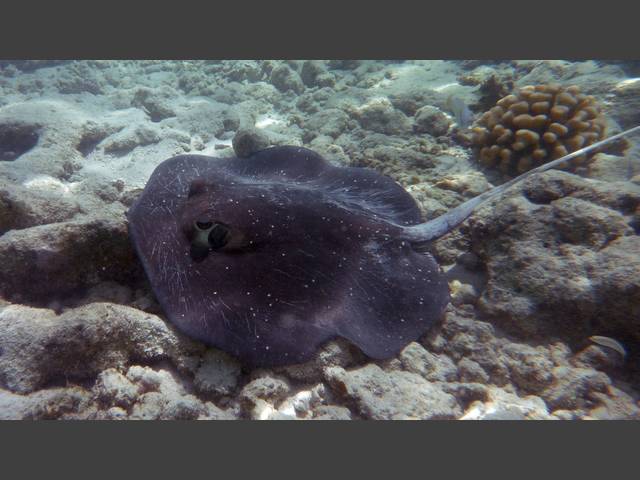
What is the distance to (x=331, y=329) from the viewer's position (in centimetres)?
315

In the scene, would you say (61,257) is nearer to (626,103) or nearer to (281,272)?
(281,272)

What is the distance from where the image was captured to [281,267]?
131 inches

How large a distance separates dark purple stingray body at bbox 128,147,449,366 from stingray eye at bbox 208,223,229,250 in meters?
0.07

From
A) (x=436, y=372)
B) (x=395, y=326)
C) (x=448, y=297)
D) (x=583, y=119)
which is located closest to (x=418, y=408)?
(x=436, y=372)

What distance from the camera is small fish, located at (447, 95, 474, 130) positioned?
7.20m

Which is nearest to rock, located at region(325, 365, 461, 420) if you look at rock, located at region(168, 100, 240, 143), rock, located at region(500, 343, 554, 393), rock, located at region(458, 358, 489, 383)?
rock, located at region(458, 358, 489, 383)

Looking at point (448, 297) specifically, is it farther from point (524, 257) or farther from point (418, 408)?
point (418, 408)

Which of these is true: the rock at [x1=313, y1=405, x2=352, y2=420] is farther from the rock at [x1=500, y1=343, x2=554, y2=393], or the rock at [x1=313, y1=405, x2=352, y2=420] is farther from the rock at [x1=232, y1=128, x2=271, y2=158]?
the rock at [x1=232, y1=128, x2=271, y2=158]

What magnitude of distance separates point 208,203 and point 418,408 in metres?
2.76

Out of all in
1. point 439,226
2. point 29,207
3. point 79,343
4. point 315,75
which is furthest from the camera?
point 315,75

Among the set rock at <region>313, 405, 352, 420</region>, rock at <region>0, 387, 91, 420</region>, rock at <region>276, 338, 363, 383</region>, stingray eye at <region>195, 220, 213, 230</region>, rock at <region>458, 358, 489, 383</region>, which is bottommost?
rock at <region>458, 358, 489, 383</region>

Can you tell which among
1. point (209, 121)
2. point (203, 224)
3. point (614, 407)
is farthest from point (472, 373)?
point (209, 121)

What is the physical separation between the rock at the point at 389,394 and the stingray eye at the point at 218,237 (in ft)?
5.18

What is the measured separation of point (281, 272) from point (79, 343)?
70.9 inches
